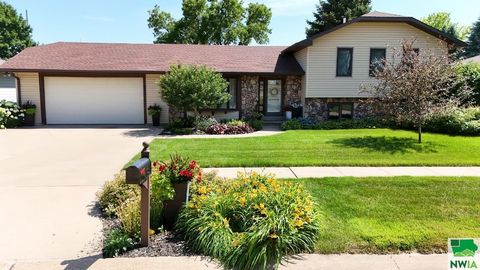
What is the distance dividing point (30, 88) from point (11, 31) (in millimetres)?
33651

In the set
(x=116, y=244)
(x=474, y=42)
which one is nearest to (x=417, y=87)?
(x=116, y=244)

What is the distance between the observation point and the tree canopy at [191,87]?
14.3 m

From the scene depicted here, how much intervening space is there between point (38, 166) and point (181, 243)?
5748mm

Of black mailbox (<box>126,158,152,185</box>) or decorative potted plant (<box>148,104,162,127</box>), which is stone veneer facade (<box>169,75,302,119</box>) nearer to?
decorative potted plant (<box>148,104,162,127</box>)

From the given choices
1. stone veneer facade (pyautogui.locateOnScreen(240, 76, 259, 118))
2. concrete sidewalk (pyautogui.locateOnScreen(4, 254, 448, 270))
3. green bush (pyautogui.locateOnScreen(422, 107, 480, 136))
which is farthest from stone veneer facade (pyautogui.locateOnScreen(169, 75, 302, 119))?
concrete sidewalk (pyautogui.locateOnScreen(4, 254, 448, 270))

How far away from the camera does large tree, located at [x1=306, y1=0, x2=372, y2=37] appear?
3262 cm

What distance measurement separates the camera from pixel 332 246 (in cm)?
398

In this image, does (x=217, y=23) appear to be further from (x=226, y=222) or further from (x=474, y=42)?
(x=226, y=222)

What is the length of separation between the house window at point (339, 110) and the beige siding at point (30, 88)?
47.0 ft

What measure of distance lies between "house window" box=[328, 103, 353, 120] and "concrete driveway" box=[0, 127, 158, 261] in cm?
928

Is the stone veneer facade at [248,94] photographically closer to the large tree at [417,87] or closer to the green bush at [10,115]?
the large tree at [417,87]

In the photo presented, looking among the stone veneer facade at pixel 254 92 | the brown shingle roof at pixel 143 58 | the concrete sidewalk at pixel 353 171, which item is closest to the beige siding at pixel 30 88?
the brown shingle roof at pixel 143 58

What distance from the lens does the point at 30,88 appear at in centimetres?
1711

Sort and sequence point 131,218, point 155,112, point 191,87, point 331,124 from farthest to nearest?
1. point 155,112
2. point 331,124
3. point 191,87
4. point 131,218
